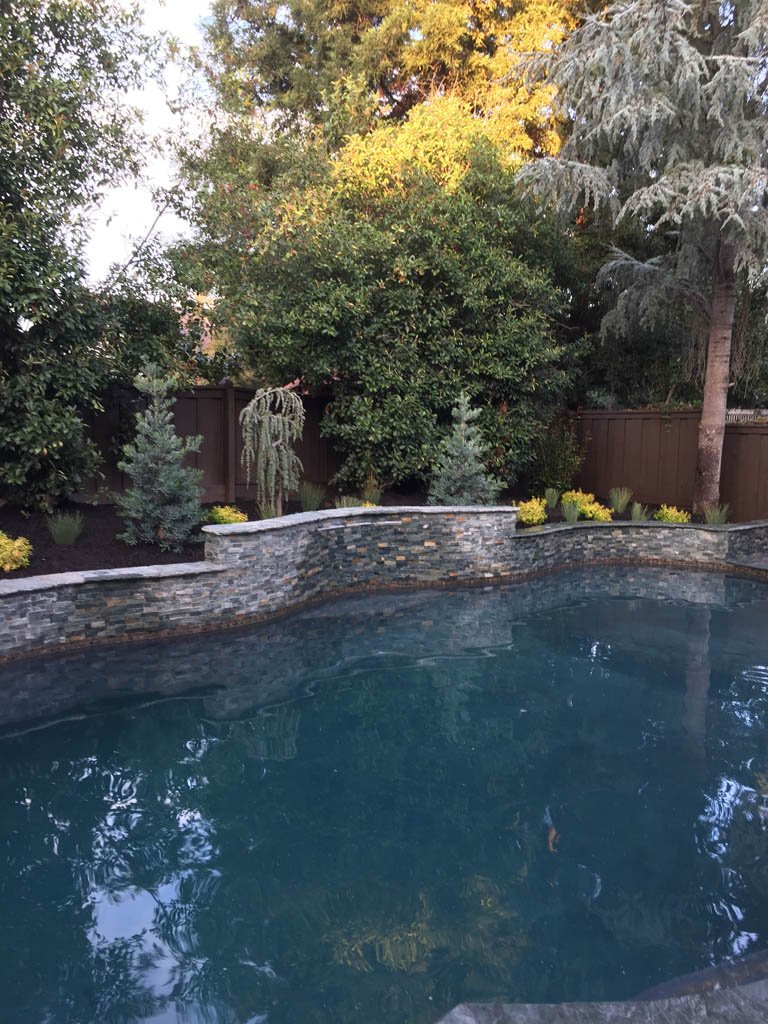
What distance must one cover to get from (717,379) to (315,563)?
683cm

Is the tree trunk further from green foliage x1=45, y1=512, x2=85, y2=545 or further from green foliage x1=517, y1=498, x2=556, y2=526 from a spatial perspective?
green foliage x1=45, y1=512, x2=85, y2=545

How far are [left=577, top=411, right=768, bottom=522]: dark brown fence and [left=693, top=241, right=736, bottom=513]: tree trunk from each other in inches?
22.6

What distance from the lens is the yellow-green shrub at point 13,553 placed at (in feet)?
21.7

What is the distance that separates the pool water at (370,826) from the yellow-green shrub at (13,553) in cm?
118

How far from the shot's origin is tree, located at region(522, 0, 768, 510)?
9234 mm

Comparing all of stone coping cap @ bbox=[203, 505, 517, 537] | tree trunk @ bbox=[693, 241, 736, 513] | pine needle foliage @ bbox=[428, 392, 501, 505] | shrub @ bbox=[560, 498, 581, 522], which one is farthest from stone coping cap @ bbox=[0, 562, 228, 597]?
tree trunk @ bbox=[693, 241, 736, 513]

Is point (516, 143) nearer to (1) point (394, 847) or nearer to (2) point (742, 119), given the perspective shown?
(2) point (742, 119)

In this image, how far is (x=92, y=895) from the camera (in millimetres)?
3129

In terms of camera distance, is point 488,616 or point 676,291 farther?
point 676,291

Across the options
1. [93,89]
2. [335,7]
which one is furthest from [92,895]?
[335,7]

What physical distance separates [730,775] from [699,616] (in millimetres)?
3655

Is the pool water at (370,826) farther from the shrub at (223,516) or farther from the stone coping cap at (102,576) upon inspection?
the shrub at (223,516)

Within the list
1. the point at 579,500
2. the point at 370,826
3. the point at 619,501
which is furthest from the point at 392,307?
the point at 370,826

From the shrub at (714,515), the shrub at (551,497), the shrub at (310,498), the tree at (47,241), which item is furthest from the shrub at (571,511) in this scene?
the tree at (47,241)
